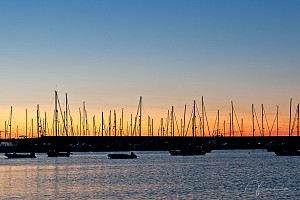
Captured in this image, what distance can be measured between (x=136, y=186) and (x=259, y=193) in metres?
15.4

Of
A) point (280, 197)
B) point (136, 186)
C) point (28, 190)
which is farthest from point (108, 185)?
point (280, 197)

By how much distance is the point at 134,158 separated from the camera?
179500 mm

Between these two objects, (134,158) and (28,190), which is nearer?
(28,190)

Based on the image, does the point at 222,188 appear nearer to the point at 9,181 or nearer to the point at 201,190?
the point at 201,190

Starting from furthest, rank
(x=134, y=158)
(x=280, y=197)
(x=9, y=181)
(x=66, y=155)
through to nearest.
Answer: (x=66, y=155), (x=134, y=158), (x=9, y=181), (x=280, y=197)

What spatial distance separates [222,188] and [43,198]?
18557 mm

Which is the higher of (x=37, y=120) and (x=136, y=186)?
(x=37, y=120)

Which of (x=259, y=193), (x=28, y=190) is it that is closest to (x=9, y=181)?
(x=28, y=190)

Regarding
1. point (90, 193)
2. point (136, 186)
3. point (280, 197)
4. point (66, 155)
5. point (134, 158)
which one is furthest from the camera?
point (66, 155)

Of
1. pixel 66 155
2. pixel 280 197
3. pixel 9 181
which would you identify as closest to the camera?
pixel 280 197

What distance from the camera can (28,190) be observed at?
6912cm

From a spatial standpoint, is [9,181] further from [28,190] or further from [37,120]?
[37,120]

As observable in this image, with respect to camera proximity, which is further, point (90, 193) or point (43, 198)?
point (90, 193)

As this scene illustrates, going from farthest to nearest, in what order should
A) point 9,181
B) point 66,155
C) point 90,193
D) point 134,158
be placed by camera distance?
point 66,155 < point 134,158 < point 9,181 < point 90,193
